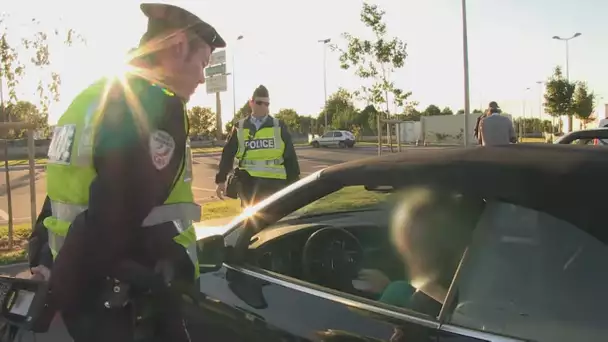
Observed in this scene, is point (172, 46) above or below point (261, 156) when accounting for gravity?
above

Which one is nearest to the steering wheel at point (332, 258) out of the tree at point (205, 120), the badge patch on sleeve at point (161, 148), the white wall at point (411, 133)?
the badge patch on sleeve at point (161, 148)

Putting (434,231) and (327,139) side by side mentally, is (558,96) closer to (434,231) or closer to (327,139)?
(327,139)

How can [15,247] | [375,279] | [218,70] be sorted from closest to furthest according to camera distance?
1. [375,279]
2. [15,247]
3. [218,70]

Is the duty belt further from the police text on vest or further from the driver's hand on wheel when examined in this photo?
the driver's hand on wheel

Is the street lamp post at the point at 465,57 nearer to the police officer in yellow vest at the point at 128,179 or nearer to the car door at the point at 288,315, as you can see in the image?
the car door at the point at 288,315

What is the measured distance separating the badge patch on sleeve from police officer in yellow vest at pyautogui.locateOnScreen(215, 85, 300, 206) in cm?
396

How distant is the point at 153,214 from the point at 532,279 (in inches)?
43.0

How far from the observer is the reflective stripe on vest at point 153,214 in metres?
1.60

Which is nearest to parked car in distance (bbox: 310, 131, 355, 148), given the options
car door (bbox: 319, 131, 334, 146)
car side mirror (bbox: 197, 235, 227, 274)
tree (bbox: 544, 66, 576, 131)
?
car door (bbox: 319, 131, 334, 146)

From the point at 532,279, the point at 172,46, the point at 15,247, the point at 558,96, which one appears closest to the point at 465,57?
the point at 15,247

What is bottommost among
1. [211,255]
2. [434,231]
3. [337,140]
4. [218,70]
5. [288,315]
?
[288,315]

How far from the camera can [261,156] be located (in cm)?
557

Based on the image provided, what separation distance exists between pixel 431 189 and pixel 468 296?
383 millimetres

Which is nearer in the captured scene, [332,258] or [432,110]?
[332,258]
